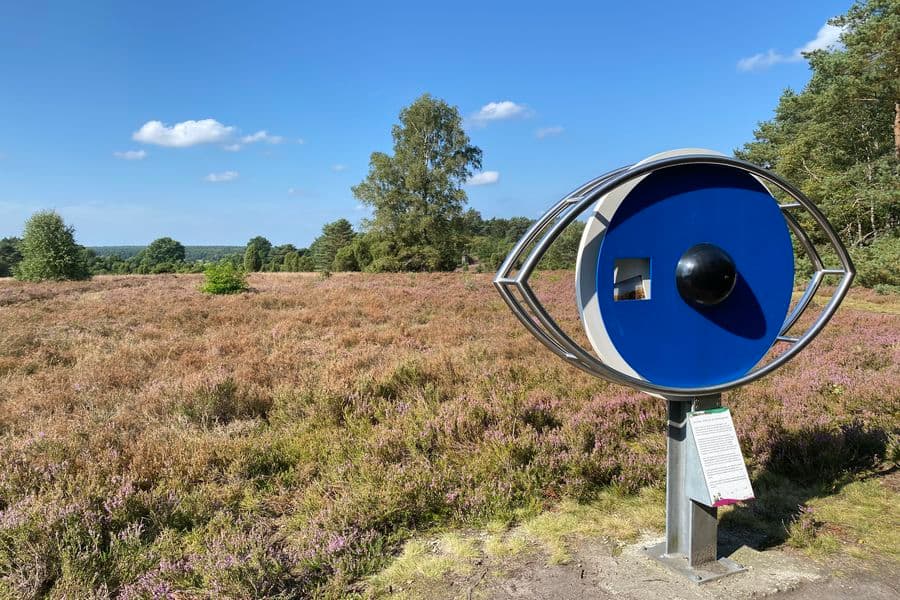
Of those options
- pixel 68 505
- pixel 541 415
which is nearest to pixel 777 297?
pixel 541 415

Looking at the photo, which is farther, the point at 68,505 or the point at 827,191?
the point at 827,191

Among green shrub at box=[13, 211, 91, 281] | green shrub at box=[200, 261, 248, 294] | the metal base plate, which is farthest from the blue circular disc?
green shrub at box=[13, 211, 91, 281]

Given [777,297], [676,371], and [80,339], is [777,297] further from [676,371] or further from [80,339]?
[80,339]

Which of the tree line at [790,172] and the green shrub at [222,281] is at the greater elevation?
the tree line at [790,172]

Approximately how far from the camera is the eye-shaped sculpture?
231 cm

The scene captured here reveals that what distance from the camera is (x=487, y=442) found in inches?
155

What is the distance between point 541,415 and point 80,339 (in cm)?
805

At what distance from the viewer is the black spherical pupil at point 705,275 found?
7.62ft

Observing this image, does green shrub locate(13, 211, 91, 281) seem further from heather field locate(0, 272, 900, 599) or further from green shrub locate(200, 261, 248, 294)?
heather field locate(0, 272, 900, 599)

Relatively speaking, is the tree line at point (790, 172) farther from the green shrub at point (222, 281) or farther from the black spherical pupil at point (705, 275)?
the black spherical pupil at point (705, 275)

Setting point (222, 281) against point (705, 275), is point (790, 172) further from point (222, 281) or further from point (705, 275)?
point (705, 275)

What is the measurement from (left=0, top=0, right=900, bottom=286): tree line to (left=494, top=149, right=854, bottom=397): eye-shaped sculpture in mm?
17373

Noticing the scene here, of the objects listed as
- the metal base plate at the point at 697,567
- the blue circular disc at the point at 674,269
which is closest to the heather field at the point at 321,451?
A: the metal base plate at the point at 697,567

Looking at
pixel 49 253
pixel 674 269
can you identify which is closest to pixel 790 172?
pixel 674 269
